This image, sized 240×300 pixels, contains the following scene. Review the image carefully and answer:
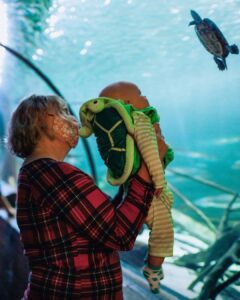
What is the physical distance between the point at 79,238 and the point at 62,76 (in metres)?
15.3

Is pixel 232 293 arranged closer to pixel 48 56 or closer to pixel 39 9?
pixel 39 9

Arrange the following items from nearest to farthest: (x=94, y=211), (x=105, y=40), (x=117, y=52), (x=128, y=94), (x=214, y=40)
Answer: (x=94, y=211), (x=128, y=94), (x=214, y=40), (x=105, y=40), (x=117, y=52)

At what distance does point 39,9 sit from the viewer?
20.1 feet

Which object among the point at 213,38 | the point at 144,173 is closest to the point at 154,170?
the point at 144,173

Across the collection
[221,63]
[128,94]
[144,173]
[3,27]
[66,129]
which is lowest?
[144,173]

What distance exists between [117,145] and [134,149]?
78 millimetres

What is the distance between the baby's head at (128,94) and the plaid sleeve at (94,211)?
0.45m

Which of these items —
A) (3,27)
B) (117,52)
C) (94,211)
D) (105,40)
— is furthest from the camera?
(117,52)

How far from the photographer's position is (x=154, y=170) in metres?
1.20

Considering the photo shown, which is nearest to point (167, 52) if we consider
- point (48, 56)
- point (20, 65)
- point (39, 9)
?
point (48, 56)

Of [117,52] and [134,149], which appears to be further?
[117,52]

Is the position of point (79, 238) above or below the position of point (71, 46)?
below

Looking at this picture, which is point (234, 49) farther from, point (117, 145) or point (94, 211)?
point (94, 211)

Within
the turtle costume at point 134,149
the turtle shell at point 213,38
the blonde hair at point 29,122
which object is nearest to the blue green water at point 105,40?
the turtle shell at point 213,38
